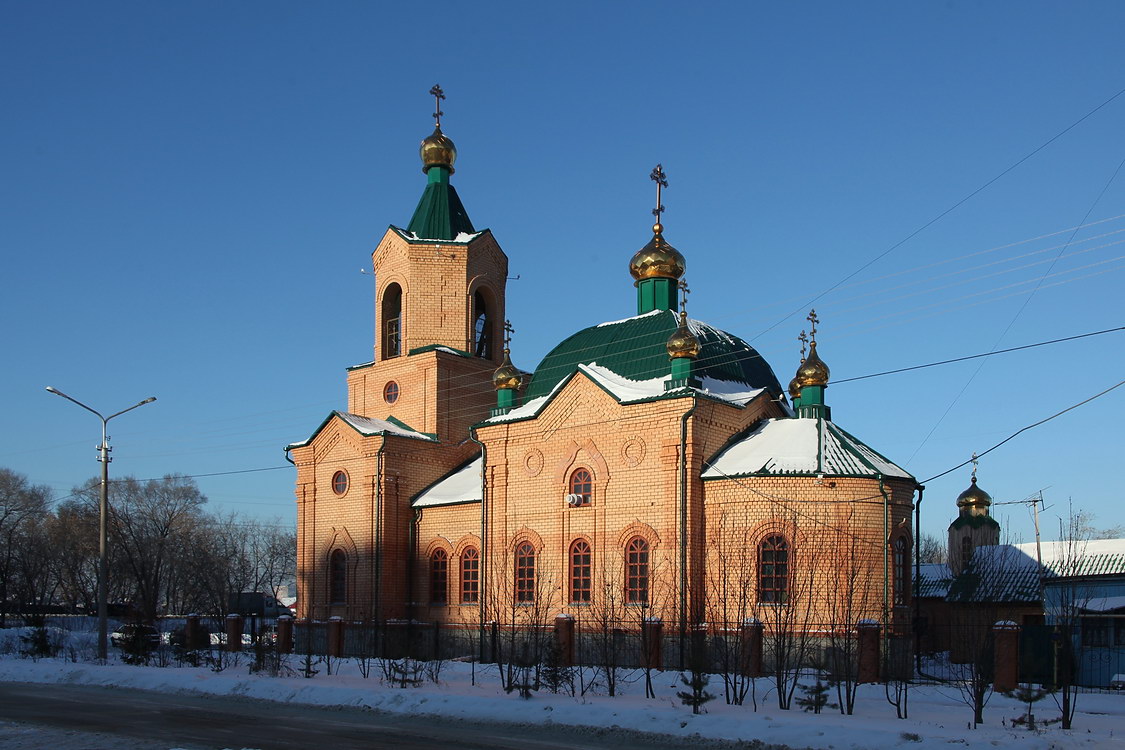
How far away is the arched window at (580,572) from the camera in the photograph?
23.5 meters

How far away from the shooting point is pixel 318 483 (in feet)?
94.6

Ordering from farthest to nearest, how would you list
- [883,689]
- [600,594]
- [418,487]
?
[418,487]
[600,594]
[883,689]

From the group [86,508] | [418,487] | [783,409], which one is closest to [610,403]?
[783,409]

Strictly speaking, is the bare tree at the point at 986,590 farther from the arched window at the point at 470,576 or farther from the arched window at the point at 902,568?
the arched window at the point at 470,576

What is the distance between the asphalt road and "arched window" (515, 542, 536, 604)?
29.2 ft

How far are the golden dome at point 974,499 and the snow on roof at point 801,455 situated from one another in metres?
13.0

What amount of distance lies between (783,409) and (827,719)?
12948mm

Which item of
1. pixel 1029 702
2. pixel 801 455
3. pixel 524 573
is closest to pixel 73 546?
pixel 524 573

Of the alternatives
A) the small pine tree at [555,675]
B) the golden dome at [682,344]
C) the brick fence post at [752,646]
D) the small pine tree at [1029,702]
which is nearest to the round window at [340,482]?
the golden dome at [682,344]

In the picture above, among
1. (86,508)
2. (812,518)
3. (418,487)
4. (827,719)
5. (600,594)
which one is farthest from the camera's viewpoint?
(86,508)

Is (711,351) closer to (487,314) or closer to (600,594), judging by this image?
(600,594)

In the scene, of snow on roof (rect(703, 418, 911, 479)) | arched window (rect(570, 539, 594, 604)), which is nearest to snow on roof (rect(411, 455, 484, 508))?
arched window (rect(570, 539, 594, 604))

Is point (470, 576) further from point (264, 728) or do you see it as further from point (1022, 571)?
point (1022, 571)

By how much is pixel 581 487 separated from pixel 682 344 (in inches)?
160
